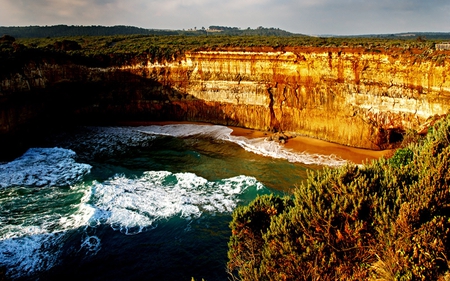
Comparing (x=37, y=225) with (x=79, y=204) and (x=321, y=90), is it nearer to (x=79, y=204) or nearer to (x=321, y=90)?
(x=79, y=204)

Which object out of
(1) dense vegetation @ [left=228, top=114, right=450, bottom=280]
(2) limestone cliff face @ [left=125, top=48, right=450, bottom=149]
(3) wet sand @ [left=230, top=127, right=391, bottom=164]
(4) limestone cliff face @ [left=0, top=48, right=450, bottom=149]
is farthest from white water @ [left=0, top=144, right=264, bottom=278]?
(2) limestone cliff face @ [left=125, top=48, right=450, bottom=149]

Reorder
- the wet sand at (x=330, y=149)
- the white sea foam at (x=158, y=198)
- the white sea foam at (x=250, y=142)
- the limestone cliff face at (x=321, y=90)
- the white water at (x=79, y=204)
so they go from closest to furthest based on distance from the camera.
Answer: the white water at (x=79, y=204)
the white sea foam at (x=158, y=198)
the limestone cliff face at (x=321, y=90)
the wet sand at (x=330, y=149)
the white sea foam at (x=250, y=142)

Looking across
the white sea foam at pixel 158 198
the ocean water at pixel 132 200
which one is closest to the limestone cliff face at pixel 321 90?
the ocean water at pixel 132 200

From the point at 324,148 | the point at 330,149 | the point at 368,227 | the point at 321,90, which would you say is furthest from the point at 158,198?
the point at 321,90

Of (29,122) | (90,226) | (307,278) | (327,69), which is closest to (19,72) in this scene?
(29,122)

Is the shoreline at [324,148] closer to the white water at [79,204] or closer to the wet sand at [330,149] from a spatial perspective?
the wet sand at [330,149]

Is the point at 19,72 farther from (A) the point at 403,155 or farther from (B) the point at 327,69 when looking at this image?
(A) the point at 403,155
